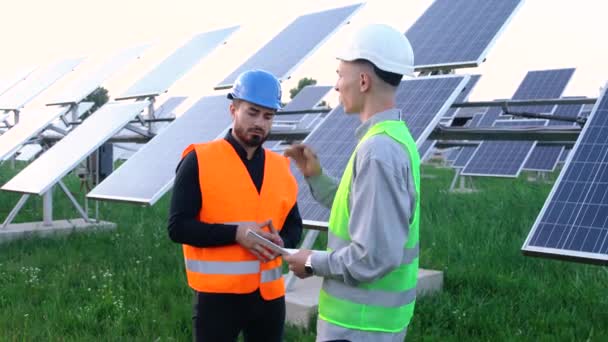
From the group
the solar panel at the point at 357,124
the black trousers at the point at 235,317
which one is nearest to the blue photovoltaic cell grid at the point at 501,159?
the solar panel at the point at 357,124

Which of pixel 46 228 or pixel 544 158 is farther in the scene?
pixel 544 158

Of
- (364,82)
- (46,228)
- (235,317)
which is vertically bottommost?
(46,228)

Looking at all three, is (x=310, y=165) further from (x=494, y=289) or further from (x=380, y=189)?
(x=494, y=289)

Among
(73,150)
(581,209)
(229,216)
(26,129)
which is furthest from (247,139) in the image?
(26,129)

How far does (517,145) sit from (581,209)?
11527mm

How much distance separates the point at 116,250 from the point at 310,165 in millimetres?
5410

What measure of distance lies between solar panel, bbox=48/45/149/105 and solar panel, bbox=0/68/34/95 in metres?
3.41

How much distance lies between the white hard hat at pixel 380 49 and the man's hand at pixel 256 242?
0.92 m

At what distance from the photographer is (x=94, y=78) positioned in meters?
10.8

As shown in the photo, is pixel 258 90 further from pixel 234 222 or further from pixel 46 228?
pixel 46 228

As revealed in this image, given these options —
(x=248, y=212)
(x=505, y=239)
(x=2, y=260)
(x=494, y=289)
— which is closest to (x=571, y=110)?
(x=505, y=239)

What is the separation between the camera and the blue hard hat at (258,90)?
10.4 feet

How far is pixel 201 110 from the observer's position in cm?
699

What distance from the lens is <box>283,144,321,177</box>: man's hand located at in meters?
2.83
